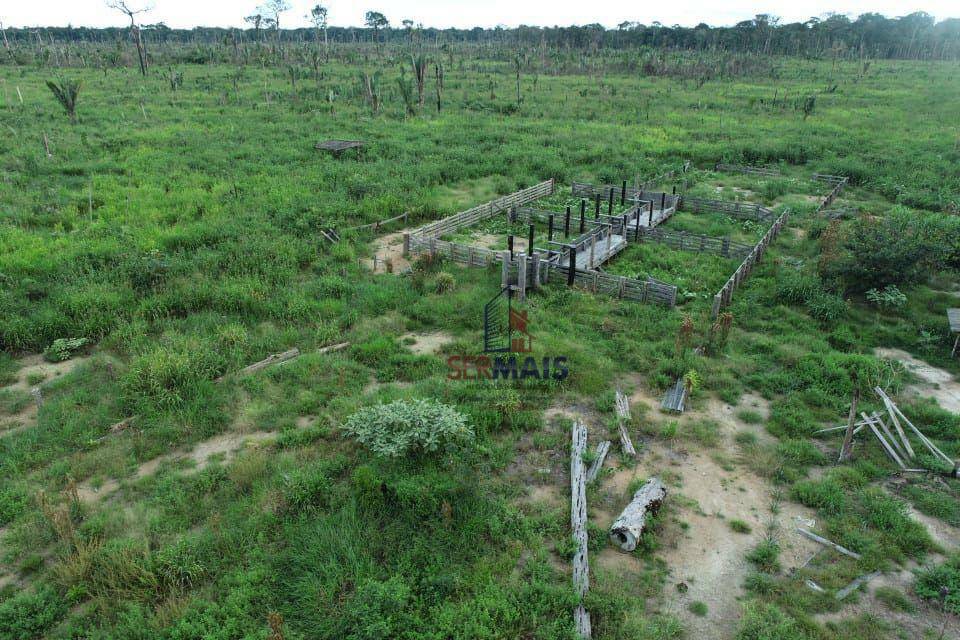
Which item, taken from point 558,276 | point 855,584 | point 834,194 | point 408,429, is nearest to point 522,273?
point 558,276

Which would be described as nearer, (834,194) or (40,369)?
(40,369)

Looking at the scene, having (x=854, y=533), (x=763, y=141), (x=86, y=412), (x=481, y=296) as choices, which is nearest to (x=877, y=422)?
(x=854, y=533)

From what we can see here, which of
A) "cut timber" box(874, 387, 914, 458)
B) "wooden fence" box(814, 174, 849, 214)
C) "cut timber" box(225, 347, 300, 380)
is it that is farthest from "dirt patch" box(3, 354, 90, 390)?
"wooden fence" box(814, 174, 849, 214)

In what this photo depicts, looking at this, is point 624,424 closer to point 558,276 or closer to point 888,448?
point 888,448

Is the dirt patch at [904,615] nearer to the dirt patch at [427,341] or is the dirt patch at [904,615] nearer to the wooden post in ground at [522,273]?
the dirt patch at [427,341]

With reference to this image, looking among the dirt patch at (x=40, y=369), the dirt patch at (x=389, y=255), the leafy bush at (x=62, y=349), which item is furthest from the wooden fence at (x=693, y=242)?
the dirt patch at (x=40, y=369)

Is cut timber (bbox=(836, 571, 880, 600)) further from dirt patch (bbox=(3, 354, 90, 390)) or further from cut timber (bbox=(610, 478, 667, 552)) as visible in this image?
dirt patch (bbox=(3, 354, 90, 390))
